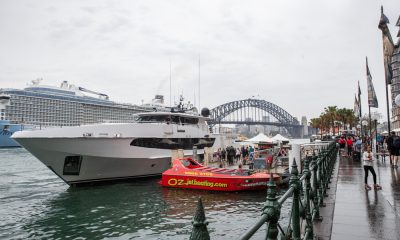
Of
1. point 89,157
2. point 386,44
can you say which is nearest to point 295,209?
point 386,44

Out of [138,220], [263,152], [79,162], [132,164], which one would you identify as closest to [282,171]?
[263,152]

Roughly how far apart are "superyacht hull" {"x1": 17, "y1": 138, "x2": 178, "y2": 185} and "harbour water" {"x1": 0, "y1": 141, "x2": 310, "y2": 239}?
0.99 meters

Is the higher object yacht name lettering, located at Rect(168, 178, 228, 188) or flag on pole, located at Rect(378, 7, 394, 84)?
flag on pole, located at Rect(378, 7, 394, 84)

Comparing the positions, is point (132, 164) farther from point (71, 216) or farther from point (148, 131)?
point (71, 216)

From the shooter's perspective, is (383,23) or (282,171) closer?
(383,23)

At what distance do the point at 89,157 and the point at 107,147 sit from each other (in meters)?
1.34

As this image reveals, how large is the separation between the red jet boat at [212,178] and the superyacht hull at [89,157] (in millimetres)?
3480

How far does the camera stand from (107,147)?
2047cm

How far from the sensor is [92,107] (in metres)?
77.4

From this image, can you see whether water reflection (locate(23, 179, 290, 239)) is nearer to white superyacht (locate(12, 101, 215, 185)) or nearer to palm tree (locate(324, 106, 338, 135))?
white superyacht (locate(12, 101, 215, 185))

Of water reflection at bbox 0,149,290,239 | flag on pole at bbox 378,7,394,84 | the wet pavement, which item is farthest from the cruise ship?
the wet pavement

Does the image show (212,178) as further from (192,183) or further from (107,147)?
(107,147)

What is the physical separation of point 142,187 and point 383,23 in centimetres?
1860

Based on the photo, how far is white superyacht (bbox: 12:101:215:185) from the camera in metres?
19.4
